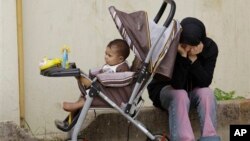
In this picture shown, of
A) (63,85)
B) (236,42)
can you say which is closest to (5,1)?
(63,85)

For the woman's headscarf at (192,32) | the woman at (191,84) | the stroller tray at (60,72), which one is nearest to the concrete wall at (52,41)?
the stroller tray at (60,72)

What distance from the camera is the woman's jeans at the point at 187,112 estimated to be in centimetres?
440

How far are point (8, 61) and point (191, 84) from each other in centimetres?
166

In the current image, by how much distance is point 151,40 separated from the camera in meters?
4.29

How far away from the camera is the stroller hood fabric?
13.8 ft

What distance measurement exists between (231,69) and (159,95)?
1.84 metres

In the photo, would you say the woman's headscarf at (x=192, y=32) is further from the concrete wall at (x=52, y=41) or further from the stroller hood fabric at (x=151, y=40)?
the concrete wall at (x=52, y=41)

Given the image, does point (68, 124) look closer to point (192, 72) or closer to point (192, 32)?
point (192, 72)

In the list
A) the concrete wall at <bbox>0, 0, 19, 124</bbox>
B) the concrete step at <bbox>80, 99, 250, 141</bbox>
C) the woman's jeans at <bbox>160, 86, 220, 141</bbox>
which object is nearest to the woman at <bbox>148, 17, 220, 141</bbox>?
the woman's jeans at <bbox>160, 86, 220, 141</bbox>

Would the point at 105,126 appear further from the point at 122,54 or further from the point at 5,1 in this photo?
the point at 5,1

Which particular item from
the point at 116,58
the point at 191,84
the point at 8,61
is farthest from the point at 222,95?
the point at 8,61

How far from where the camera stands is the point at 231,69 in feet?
20.8

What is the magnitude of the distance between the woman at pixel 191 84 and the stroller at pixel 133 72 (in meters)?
0.15

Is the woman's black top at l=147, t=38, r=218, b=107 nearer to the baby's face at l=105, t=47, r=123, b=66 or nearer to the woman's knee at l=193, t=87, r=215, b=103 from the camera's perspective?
the woman's knee at l=193, t=87, r=215, b=103
